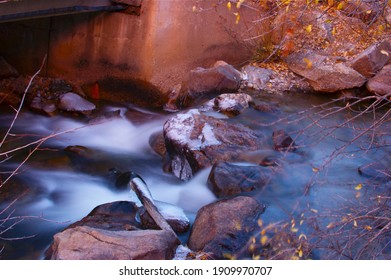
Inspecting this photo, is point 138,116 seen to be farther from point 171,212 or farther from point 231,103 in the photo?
point 171,212

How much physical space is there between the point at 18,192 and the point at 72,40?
362 cm

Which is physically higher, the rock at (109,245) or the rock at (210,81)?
the rock at (109,245)

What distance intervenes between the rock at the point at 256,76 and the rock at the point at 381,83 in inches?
67.1

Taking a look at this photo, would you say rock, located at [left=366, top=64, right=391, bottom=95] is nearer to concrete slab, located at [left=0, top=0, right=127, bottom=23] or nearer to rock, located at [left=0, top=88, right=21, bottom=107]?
concrete slab, located at [left=0, top=0, right=127, bottom=23]

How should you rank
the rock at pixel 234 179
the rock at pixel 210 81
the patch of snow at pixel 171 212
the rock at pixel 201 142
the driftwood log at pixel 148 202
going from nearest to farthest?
the driftwood log at pixel 148 202 < the patch of snow at pixel 171 212 < the rock at pixel 234 179 < the rock at pixel 201 142 < the rock at pixel 210 81

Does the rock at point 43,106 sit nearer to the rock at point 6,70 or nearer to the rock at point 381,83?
the rock at point 6,70

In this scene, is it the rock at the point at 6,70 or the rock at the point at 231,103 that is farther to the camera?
the rock at the point at 6,70

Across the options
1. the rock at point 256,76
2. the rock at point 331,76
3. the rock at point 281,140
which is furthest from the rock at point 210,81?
the rock at point 281,140

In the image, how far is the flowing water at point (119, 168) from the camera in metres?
5.45

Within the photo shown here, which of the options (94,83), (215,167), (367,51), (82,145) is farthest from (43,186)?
(367,51)

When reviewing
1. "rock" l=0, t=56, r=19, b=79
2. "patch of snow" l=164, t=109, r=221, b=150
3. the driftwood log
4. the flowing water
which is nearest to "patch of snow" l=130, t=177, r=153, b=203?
the driftwood log

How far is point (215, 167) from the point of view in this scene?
5906 millimetres

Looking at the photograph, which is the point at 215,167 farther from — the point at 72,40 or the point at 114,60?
the point at 72,40

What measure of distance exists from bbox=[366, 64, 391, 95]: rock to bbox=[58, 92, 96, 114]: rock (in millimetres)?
4581
